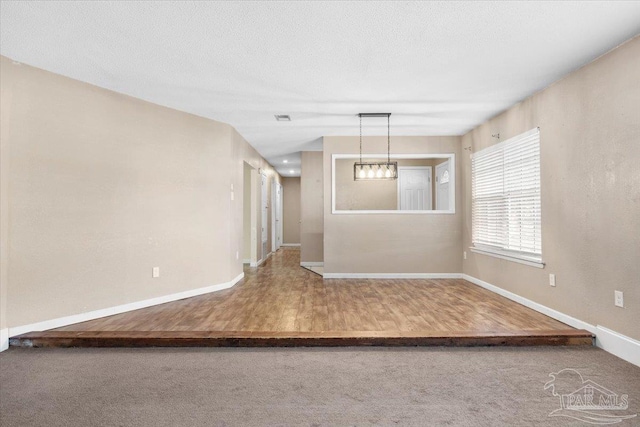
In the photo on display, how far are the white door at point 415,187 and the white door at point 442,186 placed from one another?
0.30m

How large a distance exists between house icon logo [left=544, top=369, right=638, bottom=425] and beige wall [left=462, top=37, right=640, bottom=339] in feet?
2.40

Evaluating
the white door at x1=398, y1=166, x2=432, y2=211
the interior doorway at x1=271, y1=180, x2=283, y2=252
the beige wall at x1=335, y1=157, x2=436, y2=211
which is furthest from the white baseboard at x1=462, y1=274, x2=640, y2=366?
the interior doorway at x1=271, y1=180, x2=283, y2=252

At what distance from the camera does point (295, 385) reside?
2.29 meters

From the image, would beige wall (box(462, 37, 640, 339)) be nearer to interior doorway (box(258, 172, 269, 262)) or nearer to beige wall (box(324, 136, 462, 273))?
beige wall (box(324, 136, 462, 273))

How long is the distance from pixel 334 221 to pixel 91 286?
11.6ft

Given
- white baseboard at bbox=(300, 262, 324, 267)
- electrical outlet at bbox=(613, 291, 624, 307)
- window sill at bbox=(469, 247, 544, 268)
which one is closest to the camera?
electrical outlet at bbox=(613, 291, 624, 307)

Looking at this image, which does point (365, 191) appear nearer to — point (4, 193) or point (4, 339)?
point (4, 193)

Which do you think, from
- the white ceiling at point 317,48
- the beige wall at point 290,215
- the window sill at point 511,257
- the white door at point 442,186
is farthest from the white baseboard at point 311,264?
the beige wall at point 290,215

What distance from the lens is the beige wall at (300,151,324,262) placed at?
715 cm

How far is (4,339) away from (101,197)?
4.88 ft

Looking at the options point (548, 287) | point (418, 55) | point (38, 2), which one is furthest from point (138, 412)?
point (548, 287)

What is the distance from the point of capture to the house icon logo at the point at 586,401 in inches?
76.9

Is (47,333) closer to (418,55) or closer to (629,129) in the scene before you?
(418,55)

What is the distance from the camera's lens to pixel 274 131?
17.9 feet
